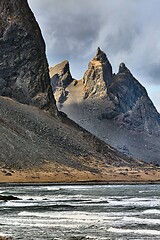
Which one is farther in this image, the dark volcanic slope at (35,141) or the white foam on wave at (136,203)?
the dark volcanic slope at (35,141)

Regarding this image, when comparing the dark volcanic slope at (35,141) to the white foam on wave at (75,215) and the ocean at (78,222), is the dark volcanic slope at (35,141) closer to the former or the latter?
the ocean at (78,222)

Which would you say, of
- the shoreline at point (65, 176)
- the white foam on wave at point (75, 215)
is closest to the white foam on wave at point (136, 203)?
the white foam on wave at point (75, 215)

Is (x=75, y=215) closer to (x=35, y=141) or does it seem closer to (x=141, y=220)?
(x=141, y=220)

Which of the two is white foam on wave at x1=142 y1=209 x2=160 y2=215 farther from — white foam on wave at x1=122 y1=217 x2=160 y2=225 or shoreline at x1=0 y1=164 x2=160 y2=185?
shoreline at x1=0 y1=164 x2=160 y2=185

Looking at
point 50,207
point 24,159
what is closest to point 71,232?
point 50,207

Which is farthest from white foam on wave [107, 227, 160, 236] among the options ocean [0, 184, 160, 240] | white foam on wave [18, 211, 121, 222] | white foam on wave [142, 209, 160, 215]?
white foam on wave [142, 209, 160, 215]

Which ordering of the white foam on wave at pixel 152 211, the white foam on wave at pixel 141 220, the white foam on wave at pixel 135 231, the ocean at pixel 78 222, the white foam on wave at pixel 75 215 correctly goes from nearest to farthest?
the ocean at pixel 78 222 → the white foam on wave at pixel 135 231 → the white foam on wave at pixel 141 220 → the white foam on wave at pixel 75 215 → the white foam on wave at pixel 152 211

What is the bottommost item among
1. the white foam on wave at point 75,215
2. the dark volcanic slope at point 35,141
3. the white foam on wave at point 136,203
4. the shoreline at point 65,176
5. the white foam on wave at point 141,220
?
the white foam on wave at point 141,220

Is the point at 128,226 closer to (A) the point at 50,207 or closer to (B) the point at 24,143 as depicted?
(A) the point at 50,207

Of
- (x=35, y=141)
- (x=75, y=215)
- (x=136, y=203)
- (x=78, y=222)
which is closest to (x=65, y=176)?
(x=35, y=141)

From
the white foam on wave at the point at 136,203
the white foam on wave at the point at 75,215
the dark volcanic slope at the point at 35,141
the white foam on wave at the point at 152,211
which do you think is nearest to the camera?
the white foam on wave at the point at 75,215

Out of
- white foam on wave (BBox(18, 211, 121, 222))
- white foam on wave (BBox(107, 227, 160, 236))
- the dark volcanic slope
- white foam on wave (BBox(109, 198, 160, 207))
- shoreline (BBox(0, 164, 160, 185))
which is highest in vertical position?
the dark volcanic slope

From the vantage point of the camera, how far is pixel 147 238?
125 ft

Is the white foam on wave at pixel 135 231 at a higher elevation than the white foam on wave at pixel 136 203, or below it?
below
